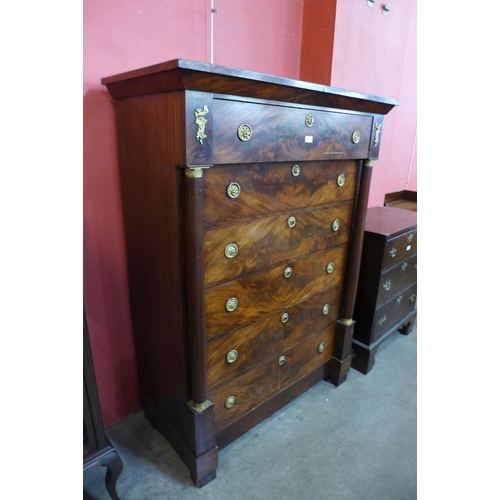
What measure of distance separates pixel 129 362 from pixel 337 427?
1.08m

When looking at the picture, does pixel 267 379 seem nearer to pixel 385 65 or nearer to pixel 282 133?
pixel 282 133

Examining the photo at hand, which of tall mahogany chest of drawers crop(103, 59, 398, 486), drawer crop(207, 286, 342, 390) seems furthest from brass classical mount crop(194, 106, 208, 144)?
drawer crop(207, 286, 342, 390)

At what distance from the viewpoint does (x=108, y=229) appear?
1.42 meters

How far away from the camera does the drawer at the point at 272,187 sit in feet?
3.70

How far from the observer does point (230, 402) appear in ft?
4.72

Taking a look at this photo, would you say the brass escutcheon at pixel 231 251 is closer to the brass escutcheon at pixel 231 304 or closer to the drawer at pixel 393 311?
the brass escutcheon at pixel 231 304

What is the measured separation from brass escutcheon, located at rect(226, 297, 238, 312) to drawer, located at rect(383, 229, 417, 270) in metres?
1.02

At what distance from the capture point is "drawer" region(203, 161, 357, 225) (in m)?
1.13

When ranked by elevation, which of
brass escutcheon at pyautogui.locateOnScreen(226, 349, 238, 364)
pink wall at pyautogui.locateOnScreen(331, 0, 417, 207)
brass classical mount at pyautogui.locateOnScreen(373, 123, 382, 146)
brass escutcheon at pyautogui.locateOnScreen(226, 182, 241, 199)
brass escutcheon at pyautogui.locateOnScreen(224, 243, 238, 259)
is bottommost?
brass escutcheon at pyautogui.locateOnScreen(226, 349, 238, 364)

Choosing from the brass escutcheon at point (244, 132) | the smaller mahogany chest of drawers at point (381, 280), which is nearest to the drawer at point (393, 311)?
the smaller mahogany chest of drawers at point (381, 280)

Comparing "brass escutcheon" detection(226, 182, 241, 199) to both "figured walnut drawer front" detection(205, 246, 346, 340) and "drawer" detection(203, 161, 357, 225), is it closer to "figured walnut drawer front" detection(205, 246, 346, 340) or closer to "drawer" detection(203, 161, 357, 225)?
"drawer" detection(203, 161, 357, 225)

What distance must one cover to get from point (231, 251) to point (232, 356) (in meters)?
0.44

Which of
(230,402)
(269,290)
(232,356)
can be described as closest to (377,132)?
(269,290)
